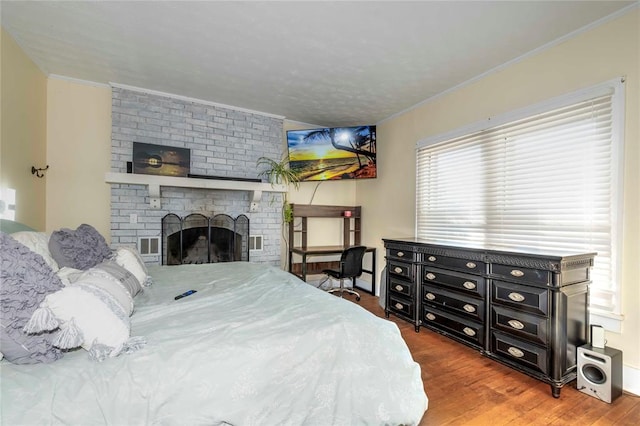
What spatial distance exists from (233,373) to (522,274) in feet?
6.88

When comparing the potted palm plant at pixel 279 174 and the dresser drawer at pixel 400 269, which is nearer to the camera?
the dresser drawer at pixel 400 269

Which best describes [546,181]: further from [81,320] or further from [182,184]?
[182,184]

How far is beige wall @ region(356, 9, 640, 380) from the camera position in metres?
1.98

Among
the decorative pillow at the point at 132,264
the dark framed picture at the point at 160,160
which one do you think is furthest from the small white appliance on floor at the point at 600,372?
the dark framed picture at the point at 160,160

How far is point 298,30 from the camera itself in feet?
7.42

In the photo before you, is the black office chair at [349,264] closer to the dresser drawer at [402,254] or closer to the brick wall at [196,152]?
the dresser drawer at [402,254]

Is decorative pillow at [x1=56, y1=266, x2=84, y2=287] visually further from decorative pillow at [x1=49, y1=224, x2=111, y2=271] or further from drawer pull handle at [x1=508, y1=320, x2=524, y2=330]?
drawer pull handle at [x1=508, y1=320, x2=524, y2=330]

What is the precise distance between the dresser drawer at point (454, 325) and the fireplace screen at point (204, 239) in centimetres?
238

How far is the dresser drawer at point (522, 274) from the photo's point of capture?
6.64ft

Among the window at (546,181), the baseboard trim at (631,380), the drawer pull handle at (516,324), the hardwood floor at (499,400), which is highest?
the window at (546,181)

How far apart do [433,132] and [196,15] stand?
271cm

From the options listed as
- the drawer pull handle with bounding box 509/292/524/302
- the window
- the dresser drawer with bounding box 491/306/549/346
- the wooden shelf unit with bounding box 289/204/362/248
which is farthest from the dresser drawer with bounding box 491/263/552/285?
the wooden shelf unit with bounding box 289/204/362/248

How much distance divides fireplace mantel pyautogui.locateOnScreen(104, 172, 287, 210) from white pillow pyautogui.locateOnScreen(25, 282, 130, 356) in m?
2.35

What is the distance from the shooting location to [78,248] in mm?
1943
